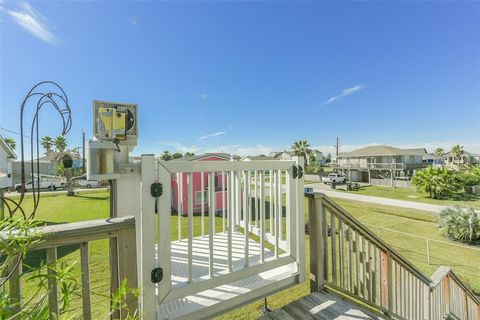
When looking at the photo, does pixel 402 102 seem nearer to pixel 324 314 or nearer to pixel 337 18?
pixel 337 18

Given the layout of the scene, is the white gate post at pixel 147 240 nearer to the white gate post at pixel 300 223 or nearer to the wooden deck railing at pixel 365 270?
the white gate post at pixel 300 223

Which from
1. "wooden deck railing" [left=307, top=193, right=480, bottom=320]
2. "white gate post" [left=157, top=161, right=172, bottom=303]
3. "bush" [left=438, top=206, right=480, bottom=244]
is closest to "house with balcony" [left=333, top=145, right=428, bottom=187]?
"bush" [left=438, top=206, right=480, bottom=244]

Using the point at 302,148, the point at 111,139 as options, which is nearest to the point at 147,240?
the point at 111,139

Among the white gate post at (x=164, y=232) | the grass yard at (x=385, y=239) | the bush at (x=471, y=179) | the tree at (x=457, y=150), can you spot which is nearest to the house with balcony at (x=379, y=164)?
the tree at (x=457, y=150)

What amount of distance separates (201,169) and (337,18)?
10845 mm

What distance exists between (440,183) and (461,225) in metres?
9.42

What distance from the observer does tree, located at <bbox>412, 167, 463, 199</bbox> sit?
14055mm

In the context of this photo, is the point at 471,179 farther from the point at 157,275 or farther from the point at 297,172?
the point at 157,275

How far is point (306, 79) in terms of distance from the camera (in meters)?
17.0

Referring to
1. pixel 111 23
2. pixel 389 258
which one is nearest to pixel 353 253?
Answer: pixel 389 258

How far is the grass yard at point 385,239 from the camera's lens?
3.32 metres

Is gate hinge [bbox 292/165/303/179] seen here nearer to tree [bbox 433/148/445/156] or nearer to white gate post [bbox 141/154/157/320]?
white gate post [bbox 141/154/157/320]

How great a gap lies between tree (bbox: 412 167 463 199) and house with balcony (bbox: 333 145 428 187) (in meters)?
7.53

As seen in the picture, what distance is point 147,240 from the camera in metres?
1.24
